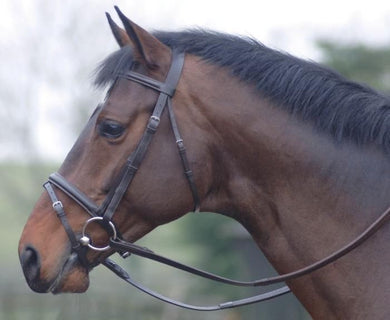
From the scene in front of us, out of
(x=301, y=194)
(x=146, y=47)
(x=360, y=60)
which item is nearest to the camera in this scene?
(x=301, y=194)

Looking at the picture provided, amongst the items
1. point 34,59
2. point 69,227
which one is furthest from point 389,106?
point 34,59

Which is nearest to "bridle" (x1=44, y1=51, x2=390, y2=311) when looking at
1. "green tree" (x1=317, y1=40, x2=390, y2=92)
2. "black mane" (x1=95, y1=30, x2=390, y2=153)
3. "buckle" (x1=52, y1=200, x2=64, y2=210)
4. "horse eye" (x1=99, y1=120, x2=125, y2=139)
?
"buckle" (x1=52, y1=200, x2=64, y2=210)

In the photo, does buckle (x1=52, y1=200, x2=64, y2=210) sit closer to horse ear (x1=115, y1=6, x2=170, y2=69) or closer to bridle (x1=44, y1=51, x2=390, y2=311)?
bridle (x1=44, y1=51, x2=390, y2=311)

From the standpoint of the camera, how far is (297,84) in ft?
12.9

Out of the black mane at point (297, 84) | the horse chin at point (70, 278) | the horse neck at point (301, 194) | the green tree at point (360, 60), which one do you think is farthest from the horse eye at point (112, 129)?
the green tree at point (360, 60)

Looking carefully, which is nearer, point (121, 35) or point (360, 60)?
point (121, 35)

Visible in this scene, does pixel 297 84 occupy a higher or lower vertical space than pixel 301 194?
higher

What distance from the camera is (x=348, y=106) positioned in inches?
151

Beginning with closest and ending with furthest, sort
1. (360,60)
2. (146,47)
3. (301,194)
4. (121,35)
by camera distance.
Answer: (301,194) → (146,47) → (121,35) → (360,60)

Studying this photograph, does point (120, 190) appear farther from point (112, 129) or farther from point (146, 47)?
point (146, 47)

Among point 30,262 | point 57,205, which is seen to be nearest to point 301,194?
point 57,205

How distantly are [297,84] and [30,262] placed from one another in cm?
145

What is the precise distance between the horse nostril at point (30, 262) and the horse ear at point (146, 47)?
1.00 metres

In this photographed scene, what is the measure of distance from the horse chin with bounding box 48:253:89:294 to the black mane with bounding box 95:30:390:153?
2.83 ft
